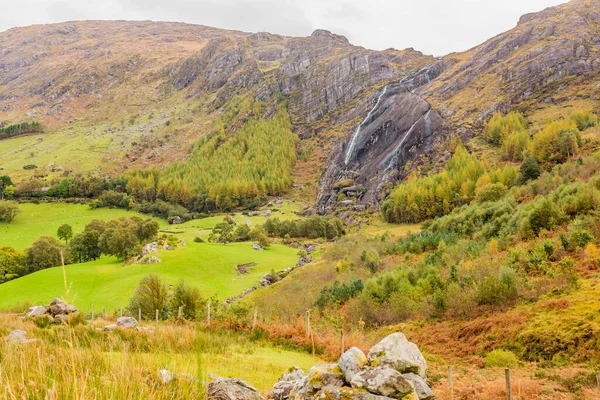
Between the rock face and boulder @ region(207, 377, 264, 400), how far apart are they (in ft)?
306

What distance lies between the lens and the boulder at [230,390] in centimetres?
632

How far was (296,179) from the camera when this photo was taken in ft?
470

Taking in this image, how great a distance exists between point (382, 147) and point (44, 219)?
106m

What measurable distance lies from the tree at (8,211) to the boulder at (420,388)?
117095 millimetres

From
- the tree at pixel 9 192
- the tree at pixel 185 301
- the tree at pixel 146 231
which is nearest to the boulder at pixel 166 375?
the tree at pixel 185 301

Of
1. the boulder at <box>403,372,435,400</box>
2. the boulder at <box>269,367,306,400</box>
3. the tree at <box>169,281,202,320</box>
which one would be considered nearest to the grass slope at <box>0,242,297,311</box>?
the tree at <box>169,281,202,320</box>

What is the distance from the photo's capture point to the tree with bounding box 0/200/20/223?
91262 millimetres

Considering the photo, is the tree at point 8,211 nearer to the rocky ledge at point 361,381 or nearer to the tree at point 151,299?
the tree at point 151,299

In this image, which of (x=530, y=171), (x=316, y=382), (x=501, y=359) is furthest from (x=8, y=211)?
(x=530, y=171)

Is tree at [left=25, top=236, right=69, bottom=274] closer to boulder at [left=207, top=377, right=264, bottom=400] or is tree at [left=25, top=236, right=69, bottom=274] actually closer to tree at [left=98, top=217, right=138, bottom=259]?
tree at [left=98, top=217, right=138, bottom=259]

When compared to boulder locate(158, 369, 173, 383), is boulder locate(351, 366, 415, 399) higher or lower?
lower

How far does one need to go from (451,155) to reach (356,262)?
228ft

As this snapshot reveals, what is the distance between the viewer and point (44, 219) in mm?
98938

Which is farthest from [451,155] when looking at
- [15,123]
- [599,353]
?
[15,123]
